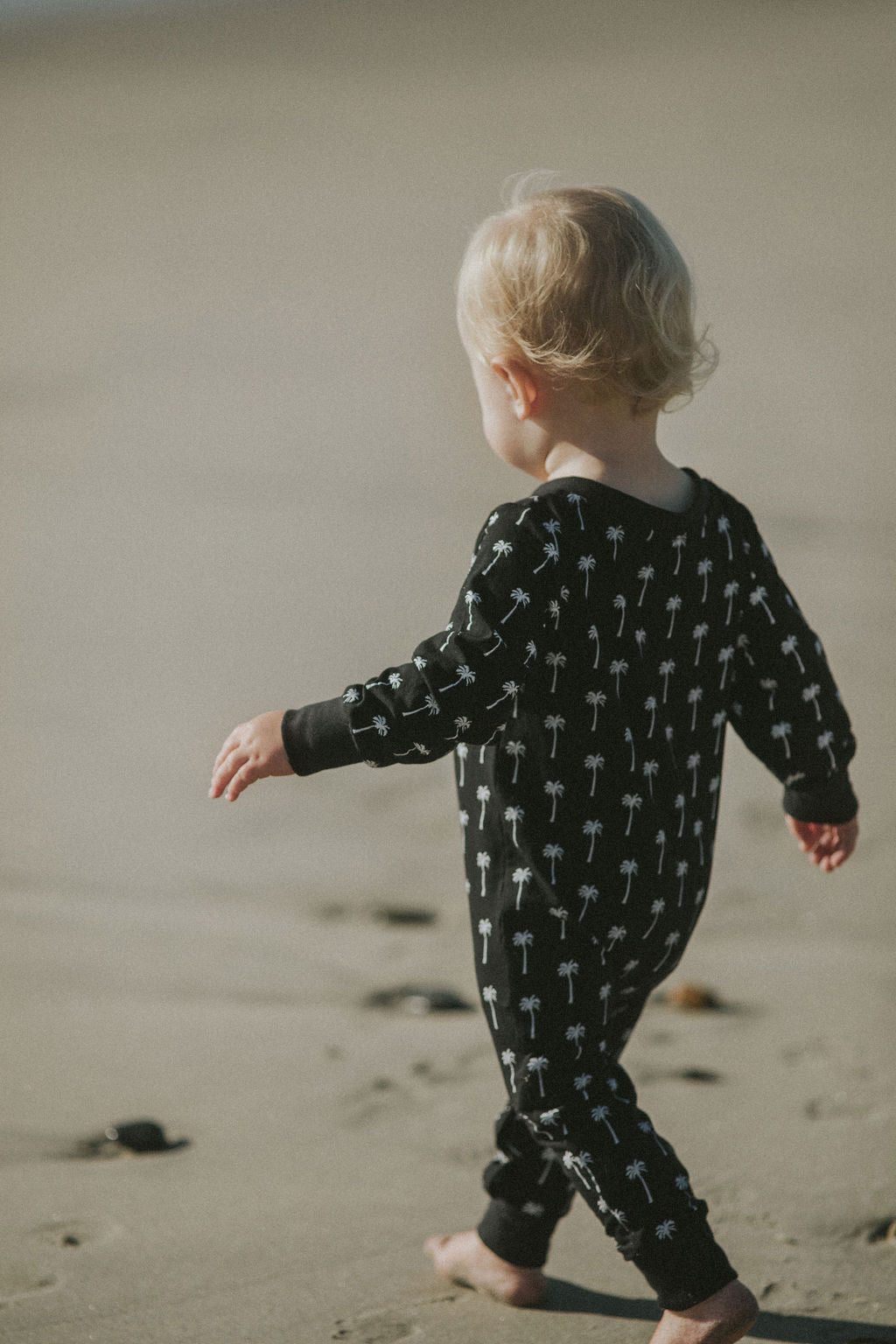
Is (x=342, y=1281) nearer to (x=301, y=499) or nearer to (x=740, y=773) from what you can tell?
(x=740, y=773)

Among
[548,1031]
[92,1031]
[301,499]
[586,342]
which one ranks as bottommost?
[92,1031]

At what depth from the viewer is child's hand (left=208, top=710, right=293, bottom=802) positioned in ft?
5.52

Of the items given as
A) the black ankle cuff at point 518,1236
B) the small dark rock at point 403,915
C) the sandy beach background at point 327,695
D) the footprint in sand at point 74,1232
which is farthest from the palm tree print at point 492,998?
the small dark rock at point 403,915

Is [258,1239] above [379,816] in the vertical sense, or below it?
below

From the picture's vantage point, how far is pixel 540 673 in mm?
1697

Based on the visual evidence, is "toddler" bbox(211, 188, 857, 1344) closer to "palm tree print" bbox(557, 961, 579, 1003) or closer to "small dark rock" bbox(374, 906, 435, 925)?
"palm tree print" bbox(557, 961, 579, 1003)

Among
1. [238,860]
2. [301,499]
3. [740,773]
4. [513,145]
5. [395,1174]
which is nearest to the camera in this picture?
[395,1174]

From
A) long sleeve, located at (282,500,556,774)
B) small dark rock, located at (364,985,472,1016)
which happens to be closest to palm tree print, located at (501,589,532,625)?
long sleeve, located at (282,500,556,774)

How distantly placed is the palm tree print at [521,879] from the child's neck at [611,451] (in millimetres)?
470

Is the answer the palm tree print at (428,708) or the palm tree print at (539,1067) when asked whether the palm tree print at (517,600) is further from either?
the palm tree print at (539,1067)

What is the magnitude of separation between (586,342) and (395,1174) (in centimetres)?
129

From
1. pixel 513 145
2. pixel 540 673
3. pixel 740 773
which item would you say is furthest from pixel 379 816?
pixel 513 145

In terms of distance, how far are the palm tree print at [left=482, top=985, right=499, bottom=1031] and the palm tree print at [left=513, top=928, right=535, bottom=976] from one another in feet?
0.18

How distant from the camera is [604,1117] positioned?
1.72 metres
